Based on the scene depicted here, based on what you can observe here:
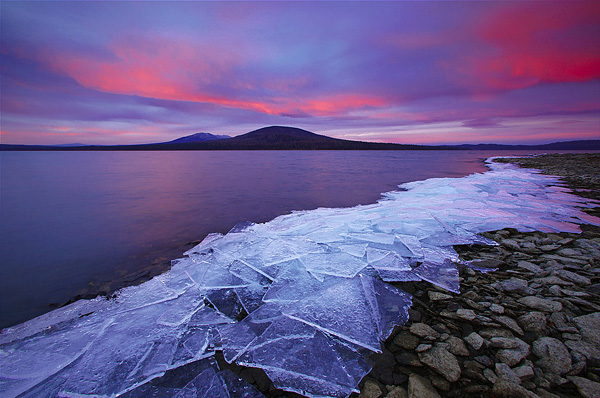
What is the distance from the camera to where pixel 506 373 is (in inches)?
58.4

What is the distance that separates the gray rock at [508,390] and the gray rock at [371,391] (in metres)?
0.67

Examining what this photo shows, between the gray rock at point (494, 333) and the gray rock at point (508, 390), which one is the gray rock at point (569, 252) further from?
the gray rock at point (508, 390)

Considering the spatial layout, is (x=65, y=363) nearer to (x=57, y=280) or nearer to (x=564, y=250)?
(x=57, y=280)

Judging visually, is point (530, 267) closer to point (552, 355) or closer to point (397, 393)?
point (552, 355)

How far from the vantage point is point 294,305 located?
2184 mm

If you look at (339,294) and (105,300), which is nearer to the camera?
(339,294)

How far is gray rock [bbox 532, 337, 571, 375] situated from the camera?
1.49 meters

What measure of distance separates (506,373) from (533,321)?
2.17ft

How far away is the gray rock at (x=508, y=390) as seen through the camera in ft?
4.45

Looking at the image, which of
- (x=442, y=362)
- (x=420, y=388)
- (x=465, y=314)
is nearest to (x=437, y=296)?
(x=465, y=314)

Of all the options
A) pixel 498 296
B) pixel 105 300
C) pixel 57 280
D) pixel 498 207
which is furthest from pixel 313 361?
pixel 498 207

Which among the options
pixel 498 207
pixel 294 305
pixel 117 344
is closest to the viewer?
pixel 117 344

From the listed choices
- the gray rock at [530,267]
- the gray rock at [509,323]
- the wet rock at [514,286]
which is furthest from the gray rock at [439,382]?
the gray rock at [530,267]

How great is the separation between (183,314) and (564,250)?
469 cm
